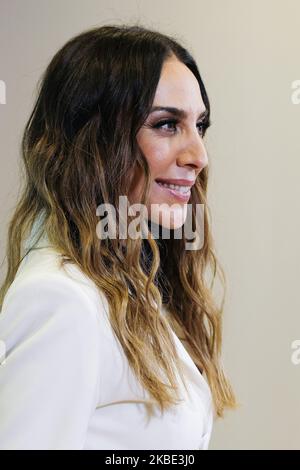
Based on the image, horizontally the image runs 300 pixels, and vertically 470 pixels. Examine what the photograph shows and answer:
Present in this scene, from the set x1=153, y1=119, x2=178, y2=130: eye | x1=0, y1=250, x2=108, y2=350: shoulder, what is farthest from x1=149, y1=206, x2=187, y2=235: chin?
x1=0, y1=250, x2=108, y2=350: shoulder

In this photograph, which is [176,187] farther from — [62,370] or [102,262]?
[62,370]

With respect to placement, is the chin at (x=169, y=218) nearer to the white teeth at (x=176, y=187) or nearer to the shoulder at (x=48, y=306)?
the white teeth at (x=176, y=187)

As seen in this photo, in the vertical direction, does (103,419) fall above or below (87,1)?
below

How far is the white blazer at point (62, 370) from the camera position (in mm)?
720

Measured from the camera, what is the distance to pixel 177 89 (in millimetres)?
977

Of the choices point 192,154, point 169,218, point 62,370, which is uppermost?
point 192,154

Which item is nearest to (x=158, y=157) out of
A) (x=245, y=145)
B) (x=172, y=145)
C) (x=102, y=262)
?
(x=172, y=145)

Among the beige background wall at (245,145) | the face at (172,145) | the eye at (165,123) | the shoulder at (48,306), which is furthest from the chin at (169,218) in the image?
the beige background wall at (245,145)

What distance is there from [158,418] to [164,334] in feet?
0.41

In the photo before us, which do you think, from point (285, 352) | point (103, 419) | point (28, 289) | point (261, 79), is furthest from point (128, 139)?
point (285, 352)

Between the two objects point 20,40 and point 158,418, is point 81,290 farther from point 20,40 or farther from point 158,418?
point 20,40

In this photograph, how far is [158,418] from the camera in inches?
34.1

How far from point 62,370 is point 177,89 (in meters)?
0.47

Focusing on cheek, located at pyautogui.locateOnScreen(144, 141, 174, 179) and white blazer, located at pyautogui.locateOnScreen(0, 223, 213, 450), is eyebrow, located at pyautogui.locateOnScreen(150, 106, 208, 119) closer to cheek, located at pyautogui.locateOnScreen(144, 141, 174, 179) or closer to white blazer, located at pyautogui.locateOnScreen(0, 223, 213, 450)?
cheek, located at pyautogui.locateOnScreen(144, 141, 174, 179)
